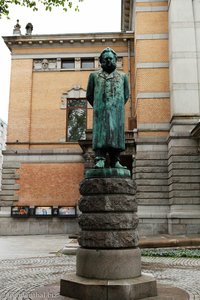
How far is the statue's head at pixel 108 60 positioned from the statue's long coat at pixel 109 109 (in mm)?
92

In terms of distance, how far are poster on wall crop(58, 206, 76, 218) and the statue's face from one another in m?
15.9

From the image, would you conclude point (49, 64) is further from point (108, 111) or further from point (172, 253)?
point (108, 111)

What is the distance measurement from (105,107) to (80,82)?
18.5m

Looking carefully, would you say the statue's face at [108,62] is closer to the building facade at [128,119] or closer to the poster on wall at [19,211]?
the building facade at [128,119]

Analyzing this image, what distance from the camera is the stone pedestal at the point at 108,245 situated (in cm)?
538

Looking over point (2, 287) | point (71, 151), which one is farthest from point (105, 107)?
point (71, 151)

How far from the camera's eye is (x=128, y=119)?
2277 centimetres

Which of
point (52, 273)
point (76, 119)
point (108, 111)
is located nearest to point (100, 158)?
point (108, 111)

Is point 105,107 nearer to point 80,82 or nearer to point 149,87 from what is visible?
point 149,87

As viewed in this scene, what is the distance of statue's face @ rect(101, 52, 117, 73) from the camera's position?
6.58 meters

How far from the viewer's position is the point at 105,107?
21.1 feet

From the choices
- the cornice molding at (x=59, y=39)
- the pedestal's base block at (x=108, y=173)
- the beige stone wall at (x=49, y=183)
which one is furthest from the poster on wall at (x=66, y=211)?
the pedestal's base block at (x=108, y=173)

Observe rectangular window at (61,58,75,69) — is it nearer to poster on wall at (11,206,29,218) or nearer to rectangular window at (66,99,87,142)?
rectangular window at (66,99,87,142)

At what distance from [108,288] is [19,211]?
17.2m
